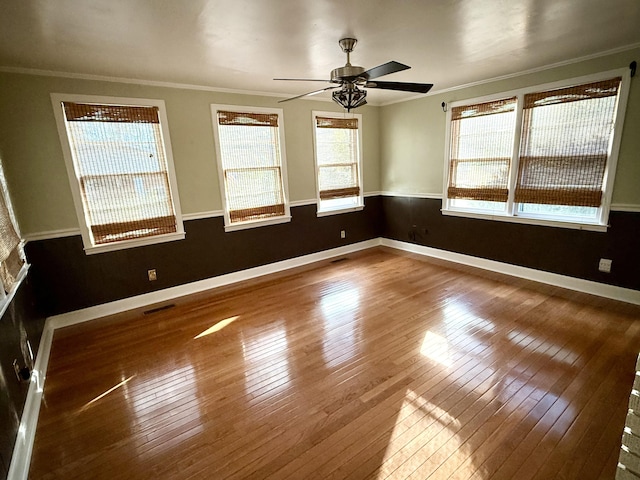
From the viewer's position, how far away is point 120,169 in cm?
331

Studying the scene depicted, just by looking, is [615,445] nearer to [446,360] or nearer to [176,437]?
[446,360]

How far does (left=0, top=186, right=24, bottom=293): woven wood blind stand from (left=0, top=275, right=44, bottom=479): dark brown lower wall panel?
0.16 metres

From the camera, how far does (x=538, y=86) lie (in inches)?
138

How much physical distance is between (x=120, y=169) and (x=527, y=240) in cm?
485

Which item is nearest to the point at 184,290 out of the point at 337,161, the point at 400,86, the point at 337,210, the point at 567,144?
the point at 337,210

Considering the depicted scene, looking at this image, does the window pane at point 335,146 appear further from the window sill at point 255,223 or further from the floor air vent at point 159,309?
the floor air vent at point 159,309

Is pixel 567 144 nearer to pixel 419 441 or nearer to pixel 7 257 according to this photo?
pixel 419 441

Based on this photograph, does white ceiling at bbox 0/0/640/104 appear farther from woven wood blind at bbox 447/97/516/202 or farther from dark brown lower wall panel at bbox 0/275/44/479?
dark brown lower wall panel at bbox 0/275/44/479

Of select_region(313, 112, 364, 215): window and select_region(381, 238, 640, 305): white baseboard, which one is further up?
select_region(313, 112, 364, 215): window

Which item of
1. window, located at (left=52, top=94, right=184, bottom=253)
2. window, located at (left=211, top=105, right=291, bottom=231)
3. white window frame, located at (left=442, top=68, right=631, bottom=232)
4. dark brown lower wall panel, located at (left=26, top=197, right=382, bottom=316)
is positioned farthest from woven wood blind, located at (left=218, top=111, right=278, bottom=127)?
white window frame, located at (left=442, top=68, right=631, bottom=232)

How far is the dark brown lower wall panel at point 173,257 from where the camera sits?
3.17 meters

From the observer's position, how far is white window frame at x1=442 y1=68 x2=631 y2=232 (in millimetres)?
3012

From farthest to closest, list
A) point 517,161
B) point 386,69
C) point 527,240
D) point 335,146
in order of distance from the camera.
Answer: point 335,146
point 527,240
point 517,161
point 386,69

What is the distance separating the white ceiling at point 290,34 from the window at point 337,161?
150 cm
